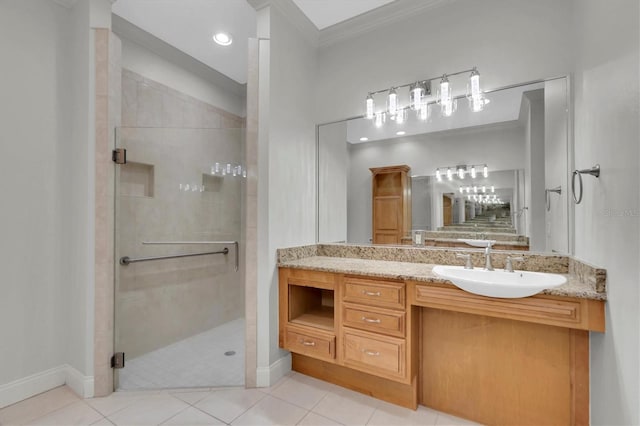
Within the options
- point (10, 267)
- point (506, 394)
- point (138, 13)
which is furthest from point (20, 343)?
point (506, 394)

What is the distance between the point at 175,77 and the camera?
2896mm

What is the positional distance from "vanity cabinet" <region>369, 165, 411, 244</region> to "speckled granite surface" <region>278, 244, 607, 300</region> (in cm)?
12

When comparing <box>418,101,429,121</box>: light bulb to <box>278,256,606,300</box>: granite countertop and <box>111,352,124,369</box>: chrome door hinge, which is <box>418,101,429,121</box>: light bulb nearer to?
<box>278,256,606,300</box>: granite countertop

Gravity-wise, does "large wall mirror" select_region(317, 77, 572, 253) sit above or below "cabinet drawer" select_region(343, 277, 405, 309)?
above

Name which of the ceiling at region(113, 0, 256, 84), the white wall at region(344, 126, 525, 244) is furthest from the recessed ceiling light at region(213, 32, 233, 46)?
the white wall at region(344, 126, 525, 244)

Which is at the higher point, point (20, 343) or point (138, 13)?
point (138, 13)

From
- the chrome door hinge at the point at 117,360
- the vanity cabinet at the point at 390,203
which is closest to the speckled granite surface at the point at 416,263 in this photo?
the vanity cabinet at the point at 390,203

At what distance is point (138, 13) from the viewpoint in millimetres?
2336

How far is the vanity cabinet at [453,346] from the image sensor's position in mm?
1496

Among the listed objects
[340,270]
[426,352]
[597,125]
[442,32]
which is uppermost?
[442,32]

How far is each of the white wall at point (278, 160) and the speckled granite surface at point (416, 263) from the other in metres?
0.17

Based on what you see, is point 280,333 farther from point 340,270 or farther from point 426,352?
point 426,352

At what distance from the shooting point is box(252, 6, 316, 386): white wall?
2078 millimetres

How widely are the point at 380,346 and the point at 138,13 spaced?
124 inches
